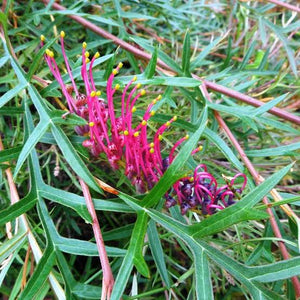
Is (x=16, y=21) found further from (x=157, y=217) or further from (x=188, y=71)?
(x=157, y=217)

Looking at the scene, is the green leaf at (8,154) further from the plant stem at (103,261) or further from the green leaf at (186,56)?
the green leaf at (186,56)

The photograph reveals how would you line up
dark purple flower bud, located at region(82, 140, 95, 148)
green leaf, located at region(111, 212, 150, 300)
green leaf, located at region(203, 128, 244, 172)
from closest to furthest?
green leaf, located at region(111, 212, 150, 300) → dark purple flower bud, located at region(82, 140, 95, 148) → green leaf, located at region(203, 128, 244, 172)

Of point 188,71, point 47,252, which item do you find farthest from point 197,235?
point 188,71

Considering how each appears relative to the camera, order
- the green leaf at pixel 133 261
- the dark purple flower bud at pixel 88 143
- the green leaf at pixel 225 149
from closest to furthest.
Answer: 1. the green leaf at pixel 133 261
2. the dark purple flower bud at pixel 88 143
3. the green leaf at pixel 225 149

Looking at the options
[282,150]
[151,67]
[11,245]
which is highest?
[151,67]

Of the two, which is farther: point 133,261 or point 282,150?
point 282,150

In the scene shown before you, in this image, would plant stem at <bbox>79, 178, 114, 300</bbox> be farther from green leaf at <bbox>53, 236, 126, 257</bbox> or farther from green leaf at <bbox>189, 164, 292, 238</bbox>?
green leaf at <bbox>189, 164, 292, 238</bbox>

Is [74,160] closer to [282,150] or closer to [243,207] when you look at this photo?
[243,207]

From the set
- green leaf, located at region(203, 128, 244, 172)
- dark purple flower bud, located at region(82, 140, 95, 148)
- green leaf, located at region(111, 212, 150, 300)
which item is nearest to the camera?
green leaf, located at region(111, 212, 150, 300)

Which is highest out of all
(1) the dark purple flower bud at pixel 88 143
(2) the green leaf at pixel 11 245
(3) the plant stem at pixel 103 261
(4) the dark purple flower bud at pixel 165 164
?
(1) the dark purple flower bud at pixel 88 143

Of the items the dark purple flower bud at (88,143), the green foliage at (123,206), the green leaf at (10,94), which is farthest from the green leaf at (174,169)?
the green leaf at (10,94)

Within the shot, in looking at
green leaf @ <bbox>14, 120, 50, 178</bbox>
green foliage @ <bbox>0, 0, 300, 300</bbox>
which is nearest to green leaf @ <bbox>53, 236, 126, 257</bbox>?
green foliage @ <bbox>0, 0, 300, 300</bbox>

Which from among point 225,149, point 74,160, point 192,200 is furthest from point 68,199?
point 225,149
